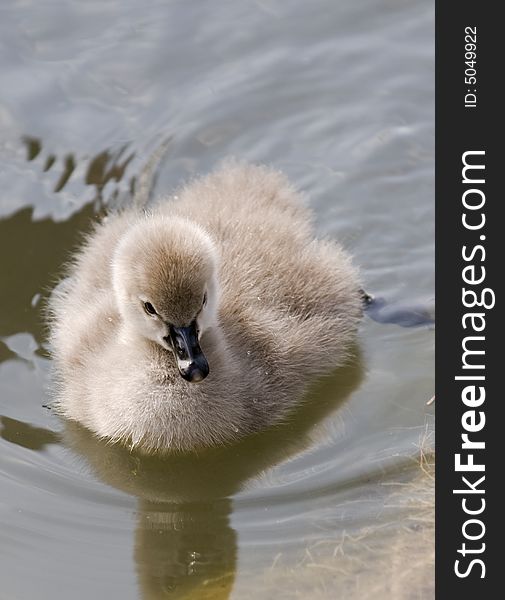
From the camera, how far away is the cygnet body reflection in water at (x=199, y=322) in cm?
452

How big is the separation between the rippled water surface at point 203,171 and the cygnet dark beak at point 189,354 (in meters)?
0.51

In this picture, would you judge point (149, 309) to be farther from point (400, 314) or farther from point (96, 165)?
point (96, 165)

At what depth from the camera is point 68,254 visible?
19.3 feet

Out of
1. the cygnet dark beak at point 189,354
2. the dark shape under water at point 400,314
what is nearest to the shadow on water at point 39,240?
the cygnet dark beak at point 189,354

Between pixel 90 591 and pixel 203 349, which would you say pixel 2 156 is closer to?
pixel 203 349

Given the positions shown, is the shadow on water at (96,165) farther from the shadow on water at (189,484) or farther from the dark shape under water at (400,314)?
the shadow on water at (189,484)

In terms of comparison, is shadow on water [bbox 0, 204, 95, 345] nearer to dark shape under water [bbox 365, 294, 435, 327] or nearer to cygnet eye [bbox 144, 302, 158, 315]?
cygnet eye [bbox 144, 302, 158, 315]

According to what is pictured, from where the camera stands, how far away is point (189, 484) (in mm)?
4738

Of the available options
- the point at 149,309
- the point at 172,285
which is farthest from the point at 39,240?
the point at 172,285

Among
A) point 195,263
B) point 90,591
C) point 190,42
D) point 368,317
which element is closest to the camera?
point 90,591

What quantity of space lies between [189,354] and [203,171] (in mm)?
2229

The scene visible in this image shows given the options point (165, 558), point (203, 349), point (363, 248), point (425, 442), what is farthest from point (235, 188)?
point (165, 558)

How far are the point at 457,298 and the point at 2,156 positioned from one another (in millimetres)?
2682

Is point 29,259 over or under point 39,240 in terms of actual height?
under
